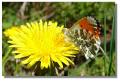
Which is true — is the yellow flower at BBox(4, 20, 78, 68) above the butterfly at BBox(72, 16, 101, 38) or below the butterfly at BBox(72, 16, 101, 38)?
below

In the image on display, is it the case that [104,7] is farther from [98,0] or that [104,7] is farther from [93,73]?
[93,73]

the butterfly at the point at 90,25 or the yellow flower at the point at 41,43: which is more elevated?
the butterfly at the point at 90,25

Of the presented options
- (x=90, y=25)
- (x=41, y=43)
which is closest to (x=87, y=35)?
(x=90, y=25)

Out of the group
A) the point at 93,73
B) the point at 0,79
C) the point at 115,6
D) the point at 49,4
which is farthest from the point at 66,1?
the point at 0,79

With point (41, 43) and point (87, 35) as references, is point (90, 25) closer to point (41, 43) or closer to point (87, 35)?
point (87, 35)
